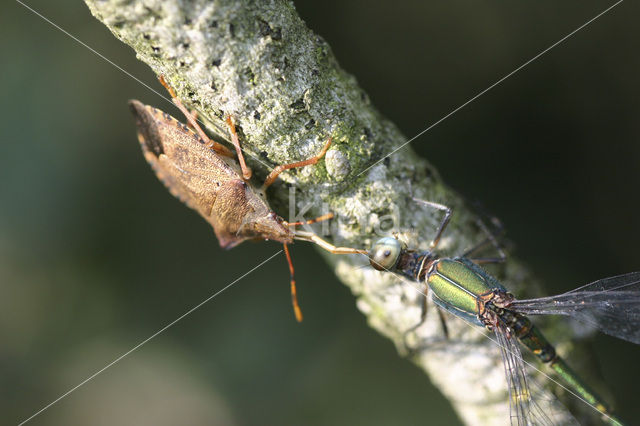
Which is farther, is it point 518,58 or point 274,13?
point 518,58

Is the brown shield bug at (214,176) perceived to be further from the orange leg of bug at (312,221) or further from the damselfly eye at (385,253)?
the damselfly eye at (385,253)

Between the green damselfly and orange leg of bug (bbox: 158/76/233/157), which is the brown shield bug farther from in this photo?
the green damselfly

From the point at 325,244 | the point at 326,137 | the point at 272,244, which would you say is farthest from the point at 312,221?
the point at 272,244

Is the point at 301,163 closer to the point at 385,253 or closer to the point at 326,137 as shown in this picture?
the point at 326,137

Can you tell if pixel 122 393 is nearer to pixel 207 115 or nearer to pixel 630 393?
pixel 207 115

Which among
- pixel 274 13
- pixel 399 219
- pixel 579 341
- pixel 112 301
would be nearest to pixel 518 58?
pixel 399 219

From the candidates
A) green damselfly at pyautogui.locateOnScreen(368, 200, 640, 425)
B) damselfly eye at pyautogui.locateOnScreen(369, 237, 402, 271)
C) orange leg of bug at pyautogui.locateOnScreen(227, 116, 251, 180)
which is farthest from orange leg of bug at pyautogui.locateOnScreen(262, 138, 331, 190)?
green damselfly at pyautogui.locateOnScreen(368, 200, 640, 425)

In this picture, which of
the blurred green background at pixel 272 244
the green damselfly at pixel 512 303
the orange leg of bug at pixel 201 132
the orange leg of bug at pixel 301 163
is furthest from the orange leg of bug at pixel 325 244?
the blurred green background at pixel 272 244
